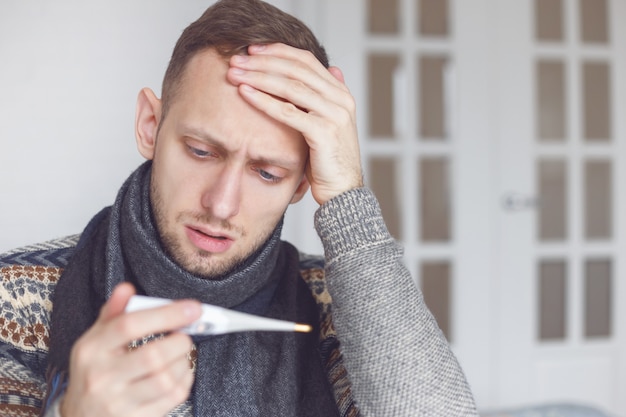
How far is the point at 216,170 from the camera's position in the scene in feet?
3.69

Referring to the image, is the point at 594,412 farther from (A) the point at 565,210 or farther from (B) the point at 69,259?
(B) the point at 69,259

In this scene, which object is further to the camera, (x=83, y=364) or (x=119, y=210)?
(x=119, y=210)

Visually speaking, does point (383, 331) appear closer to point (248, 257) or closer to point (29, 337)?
point (248, 257)

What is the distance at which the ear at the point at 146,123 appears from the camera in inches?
51.3

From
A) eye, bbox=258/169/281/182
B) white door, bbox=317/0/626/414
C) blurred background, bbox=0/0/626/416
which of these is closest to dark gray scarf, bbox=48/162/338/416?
eye, bbox=258/169/281/182

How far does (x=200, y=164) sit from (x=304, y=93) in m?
0.20

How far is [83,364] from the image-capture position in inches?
26.5

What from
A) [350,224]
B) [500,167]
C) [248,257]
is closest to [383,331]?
[350,224]

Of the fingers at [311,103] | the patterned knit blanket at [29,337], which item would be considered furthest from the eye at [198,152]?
the patterned knit blanket at [29,337]

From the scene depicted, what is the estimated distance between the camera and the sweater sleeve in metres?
1.02

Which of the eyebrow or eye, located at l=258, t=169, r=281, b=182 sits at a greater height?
the eyebrow

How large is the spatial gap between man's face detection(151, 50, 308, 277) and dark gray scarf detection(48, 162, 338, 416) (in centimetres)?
4

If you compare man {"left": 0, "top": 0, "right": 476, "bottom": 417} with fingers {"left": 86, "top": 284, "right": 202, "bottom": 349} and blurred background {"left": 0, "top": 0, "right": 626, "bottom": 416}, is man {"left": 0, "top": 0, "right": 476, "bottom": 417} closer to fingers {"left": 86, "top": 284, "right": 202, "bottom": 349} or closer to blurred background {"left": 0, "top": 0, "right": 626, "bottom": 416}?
fingers {"left": 86, "top": 284, "right": 202, "bottom": 349}

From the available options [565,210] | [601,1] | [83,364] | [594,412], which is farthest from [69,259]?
[601,1]
